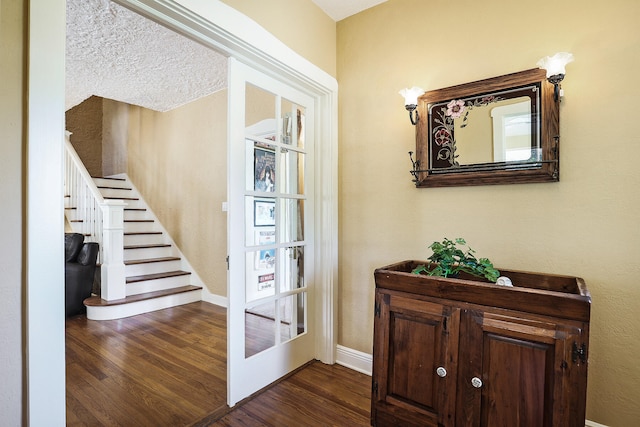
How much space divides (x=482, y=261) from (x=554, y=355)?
0.49 meters

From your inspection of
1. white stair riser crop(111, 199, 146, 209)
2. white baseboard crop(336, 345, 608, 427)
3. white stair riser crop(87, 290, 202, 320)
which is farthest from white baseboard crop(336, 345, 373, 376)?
white stair riser crop(111, 199, 146, 209)

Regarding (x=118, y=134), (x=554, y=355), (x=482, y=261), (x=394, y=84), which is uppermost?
(x=118, y=134)

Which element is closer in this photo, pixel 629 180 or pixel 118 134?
pixel 629 180

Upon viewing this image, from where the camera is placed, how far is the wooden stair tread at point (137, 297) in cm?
334

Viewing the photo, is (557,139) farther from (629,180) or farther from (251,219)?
(251,219)

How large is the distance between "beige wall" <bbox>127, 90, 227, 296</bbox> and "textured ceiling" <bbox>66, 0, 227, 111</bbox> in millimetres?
333

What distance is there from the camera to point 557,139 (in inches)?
61.9

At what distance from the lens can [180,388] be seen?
2021mm

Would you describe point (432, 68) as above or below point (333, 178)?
above

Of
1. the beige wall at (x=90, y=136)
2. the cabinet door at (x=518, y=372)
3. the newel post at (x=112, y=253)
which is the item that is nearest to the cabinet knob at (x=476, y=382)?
the cabinet door at (x=518, y=372)

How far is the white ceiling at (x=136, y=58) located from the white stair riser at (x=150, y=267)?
88.0 inches

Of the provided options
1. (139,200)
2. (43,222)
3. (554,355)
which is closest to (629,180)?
(554,355)

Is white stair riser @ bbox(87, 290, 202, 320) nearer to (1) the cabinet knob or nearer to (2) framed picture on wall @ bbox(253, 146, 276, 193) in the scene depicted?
(2) framed picture on wall @ bbox(253, 146, 276, 193)

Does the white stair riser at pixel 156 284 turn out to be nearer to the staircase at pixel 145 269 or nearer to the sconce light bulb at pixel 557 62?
the staircase at pixel 145 269
